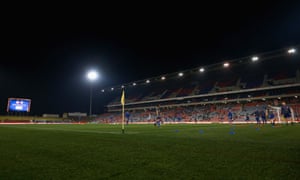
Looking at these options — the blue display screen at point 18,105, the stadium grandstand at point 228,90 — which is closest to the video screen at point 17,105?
the blue display screen at point 18,105

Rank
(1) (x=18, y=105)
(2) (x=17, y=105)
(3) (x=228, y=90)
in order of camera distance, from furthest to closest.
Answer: (1) (x=18, y=105)
(2) (x=17, y=105)
(3) (x=228, y=90)

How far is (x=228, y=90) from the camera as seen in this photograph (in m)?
45.8

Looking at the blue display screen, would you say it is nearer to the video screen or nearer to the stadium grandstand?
the video screen

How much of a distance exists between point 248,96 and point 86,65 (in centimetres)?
4248

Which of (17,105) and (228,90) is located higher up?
(228,90)

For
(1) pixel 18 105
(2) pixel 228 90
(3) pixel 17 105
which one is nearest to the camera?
(2) pixel 228 90

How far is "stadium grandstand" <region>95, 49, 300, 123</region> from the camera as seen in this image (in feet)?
125

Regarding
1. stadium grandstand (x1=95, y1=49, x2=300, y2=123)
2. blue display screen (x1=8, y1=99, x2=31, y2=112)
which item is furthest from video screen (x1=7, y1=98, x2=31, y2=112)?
stadium grandstand (x1=95, y1=49, x2=300, y2=123)

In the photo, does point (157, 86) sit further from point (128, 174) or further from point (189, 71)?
point (128, 174)

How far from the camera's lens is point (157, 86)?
65.2 metres

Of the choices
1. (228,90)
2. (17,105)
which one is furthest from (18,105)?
(228,90)

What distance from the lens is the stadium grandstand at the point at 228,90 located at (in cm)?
3825

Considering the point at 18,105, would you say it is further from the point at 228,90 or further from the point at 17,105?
the point at 228,90

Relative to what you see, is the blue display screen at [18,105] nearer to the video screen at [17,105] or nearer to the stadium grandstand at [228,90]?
the video screen at [17,105]
